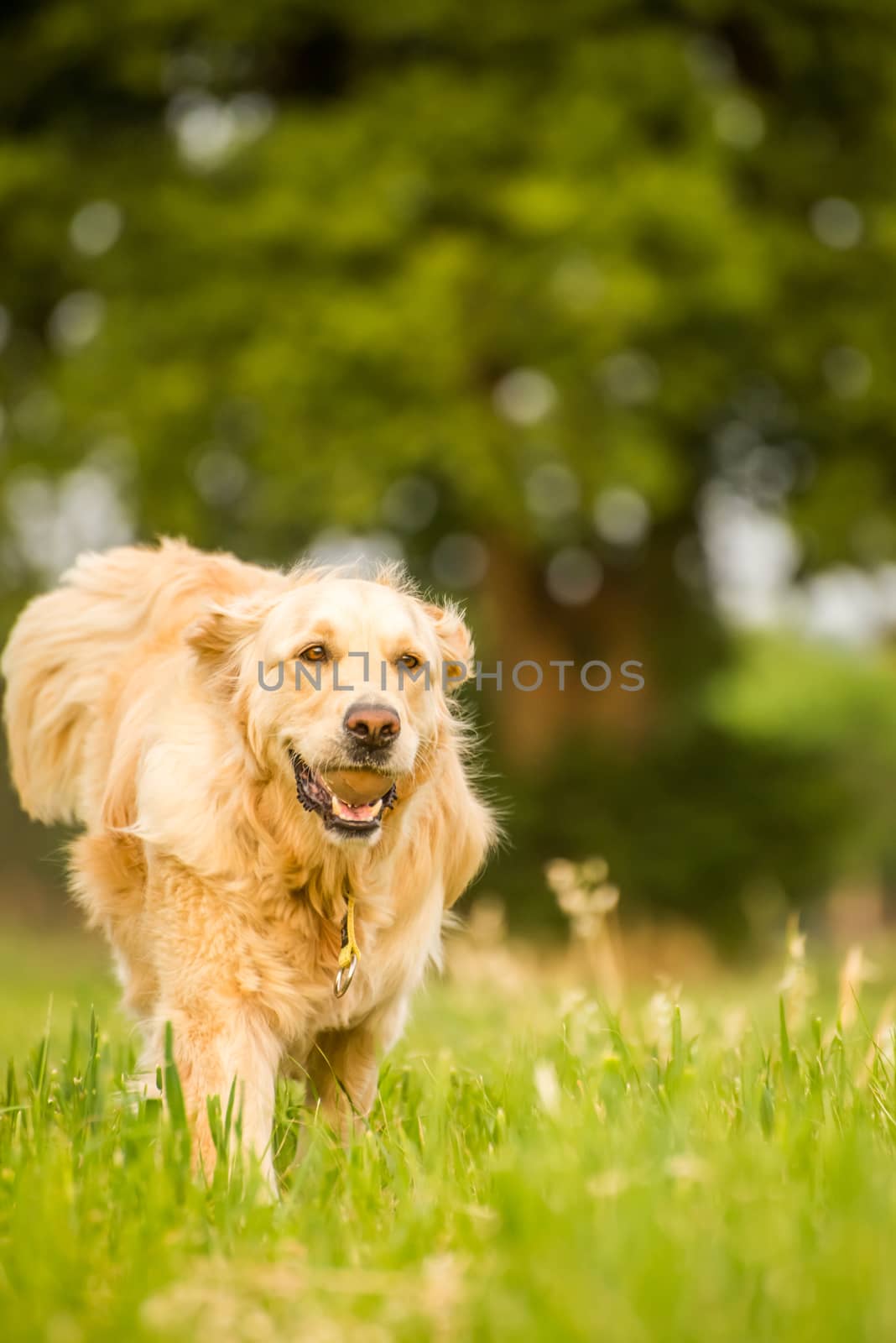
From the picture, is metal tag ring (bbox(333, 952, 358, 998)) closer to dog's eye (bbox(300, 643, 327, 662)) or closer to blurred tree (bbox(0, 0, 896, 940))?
dog's eye (bbox(300, 643, 327, 662))

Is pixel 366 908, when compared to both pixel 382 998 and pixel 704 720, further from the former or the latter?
pixel 704 720

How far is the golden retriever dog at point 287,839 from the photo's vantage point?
3.62m

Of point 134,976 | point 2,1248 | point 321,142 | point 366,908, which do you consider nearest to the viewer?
point 2,1248

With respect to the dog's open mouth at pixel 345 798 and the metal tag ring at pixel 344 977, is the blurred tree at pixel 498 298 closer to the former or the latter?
the dog's open mouth at pixel 345 798

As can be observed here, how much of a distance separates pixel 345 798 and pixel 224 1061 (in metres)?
0.65

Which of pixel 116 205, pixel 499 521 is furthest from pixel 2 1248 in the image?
pixel 116 205

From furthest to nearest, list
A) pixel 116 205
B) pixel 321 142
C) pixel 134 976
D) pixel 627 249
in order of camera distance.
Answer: pixel 116 205 < pixel 321 142 < pixel 627 249 < pixel 134 976

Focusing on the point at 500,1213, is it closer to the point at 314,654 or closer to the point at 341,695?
the point at 341,695

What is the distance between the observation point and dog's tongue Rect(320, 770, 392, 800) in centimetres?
365

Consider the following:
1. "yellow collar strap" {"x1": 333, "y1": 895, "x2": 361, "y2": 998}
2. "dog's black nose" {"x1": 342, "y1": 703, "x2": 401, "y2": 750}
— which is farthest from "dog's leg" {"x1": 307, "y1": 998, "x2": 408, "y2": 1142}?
"dog's black nose" {"x1": 342, "y1": 703, "x2": 401, "y2": 750}

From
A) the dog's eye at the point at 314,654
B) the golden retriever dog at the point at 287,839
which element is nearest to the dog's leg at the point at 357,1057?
the golden retriever dog at the point at 287,839

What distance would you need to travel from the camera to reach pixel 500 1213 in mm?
2594

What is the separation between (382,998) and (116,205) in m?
11.0

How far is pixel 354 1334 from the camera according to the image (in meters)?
2.22
